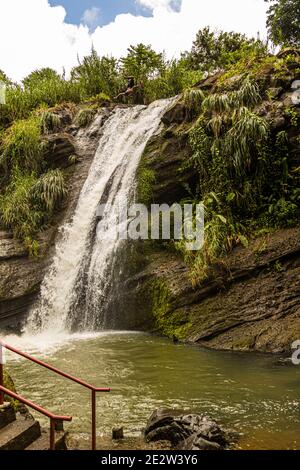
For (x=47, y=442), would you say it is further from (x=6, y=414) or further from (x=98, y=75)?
(x=98, y=75)

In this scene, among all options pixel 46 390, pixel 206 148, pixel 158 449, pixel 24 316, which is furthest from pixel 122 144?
pixel 158 449

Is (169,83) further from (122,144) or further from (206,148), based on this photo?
(206,148)

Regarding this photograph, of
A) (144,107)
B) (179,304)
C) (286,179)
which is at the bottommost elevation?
(179,304)

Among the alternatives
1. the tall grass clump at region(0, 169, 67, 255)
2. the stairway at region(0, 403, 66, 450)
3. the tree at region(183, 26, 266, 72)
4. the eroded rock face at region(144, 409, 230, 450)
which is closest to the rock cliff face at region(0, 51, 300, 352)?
the tall grass clump at region(0, 169, 67, 255)

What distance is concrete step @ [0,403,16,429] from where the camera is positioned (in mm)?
4832

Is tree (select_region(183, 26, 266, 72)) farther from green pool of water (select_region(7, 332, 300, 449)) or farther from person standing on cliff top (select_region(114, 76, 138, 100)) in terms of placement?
green pool of water (select_region(7, 332, 300, 449))

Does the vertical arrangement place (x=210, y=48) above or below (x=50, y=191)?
above

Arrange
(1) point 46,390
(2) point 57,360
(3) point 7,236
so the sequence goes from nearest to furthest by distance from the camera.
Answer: (1) point 46,390, (2) point 57,360, (3) point 7,236

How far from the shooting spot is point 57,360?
882 centimetres

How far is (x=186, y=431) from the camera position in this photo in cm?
528

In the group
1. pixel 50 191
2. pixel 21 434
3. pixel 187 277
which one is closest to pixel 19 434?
pixel 21 434

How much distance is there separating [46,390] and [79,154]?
10.4 meters

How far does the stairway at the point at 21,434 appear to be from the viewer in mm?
4645

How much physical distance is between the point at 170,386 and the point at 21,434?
304cm
